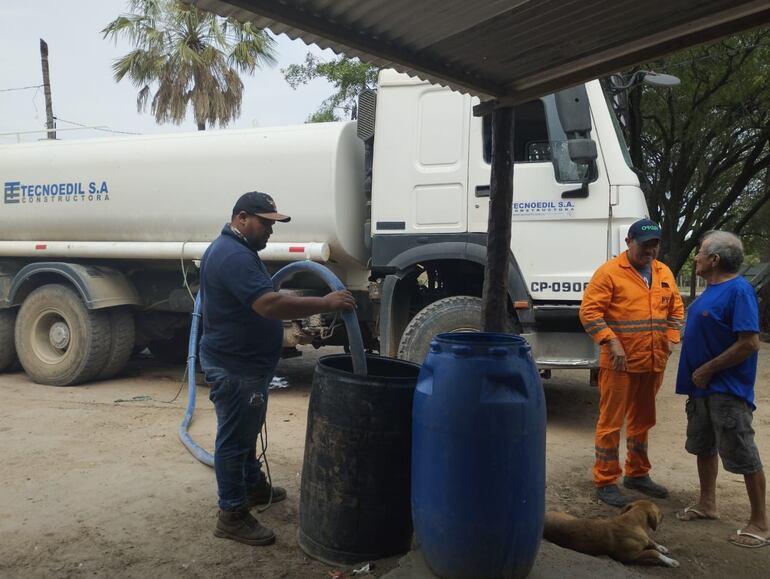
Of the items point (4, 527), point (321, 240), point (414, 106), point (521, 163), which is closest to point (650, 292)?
point (521, 163)

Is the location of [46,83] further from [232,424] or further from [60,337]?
[232,424]

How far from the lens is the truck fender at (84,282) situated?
6945 millimetres

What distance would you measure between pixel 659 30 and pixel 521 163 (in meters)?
2.43

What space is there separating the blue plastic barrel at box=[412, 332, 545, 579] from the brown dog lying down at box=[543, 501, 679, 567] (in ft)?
1.49

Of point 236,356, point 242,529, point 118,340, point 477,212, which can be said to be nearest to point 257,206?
point 236,356

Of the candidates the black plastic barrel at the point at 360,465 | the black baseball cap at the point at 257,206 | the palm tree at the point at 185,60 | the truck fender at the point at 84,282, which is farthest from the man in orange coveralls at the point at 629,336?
the palm tree at the point at 185,60

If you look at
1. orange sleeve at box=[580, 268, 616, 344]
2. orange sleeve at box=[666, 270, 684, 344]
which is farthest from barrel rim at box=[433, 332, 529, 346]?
orange sleeve at box=[666, 270, 684, 344]

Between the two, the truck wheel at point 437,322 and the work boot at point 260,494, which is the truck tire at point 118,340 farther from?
the work boot at point 260,494

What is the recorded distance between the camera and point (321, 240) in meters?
6.13

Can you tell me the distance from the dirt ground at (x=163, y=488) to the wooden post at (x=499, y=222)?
1.29m

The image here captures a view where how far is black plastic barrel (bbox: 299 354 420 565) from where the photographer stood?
2877 millimetres

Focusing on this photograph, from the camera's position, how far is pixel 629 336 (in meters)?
3.87

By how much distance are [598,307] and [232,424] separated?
2.21 meters

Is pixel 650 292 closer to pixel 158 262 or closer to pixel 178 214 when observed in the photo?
pixel 178 214
